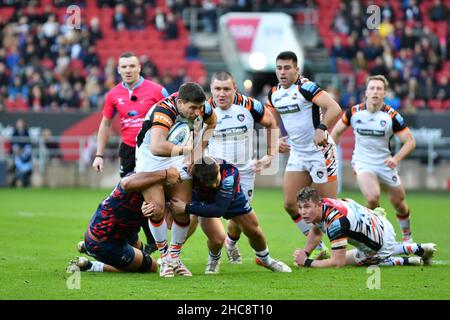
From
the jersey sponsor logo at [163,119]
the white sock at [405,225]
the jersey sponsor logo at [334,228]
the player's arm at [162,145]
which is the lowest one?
the white sock at [405,225]

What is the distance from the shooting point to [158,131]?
9805 mm

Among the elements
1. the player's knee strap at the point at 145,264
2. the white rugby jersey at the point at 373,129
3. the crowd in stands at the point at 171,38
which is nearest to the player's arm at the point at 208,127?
the player's knee strap at the point at 145,264

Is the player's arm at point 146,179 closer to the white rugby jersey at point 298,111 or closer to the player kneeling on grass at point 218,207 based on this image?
the player kneeling on grass at point 218,207

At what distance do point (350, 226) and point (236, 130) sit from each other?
2173 mm

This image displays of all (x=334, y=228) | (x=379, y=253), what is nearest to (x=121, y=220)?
(x=334, y=228)

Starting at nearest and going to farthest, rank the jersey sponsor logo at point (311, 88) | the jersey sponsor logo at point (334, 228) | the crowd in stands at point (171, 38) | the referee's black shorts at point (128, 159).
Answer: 1. the jersey sponsor logo at point (334, 228)
2. the jersey sponsor logo at point (311, 88)
3. the referee's black shorts at point (128, 159)
4. the crowd in stands at point (171, 38)

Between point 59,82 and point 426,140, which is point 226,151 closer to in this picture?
point 426,140

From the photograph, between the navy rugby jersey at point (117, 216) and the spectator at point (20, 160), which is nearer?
the navy rugby jersey at point (117, 216)

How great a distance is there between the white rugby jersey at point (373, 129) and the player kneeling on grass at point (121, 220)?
4.50 m

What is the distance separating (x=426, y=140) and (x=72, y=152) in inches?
392

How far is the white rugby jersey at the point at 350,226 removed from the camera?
1041 cm

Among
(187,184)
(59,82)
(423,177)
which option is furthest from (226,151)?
(59,82)
